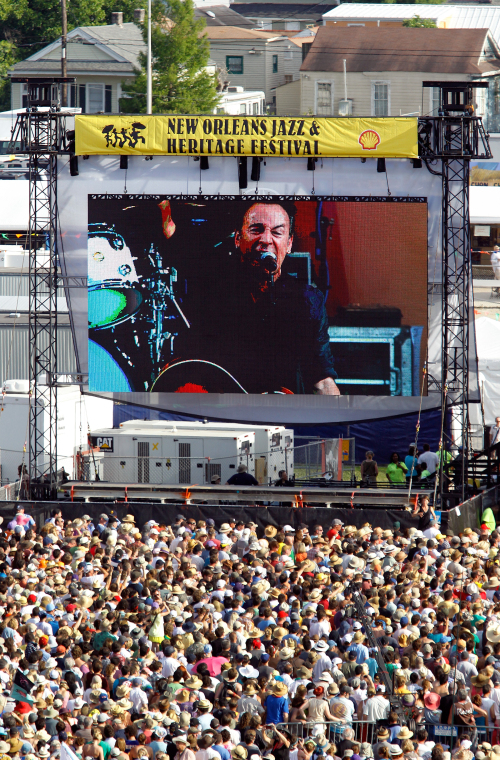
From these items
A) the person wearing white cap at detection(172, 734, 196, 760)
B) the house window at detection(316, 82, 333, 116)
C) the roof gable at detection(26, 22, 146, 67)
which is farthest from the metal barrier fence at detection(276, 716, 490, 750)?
the roof gable at detection(26, 22, 146, 67)

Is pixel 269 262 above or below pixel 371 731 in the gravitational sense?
above

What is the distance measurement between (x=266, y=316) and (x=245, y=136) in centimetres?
371

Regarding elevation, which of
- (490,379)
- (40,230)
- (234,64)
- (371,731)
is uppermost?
(234,64)

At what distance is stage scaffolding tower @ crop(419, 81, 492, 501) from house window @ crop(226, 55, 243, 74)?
4820 cm

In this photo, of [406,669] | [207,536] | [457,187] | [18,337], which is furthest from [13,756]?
[18,337]

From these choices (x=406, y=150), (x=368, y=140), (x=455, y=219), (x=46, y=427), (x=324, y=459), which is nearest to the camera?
(x=406, y=150)

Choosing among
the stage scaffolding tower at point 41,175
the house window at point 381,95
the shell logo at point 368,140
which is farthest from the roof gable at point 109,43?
the shell logo at point 368,140

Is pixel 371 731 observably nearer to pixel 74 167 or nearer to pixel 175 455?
pixel 175 455

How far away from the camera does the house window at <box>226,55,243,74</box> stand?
69.6 m

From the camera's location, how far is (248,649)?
42.2ft

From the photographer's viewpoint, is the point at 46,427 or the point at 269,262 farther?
the point at 46,427

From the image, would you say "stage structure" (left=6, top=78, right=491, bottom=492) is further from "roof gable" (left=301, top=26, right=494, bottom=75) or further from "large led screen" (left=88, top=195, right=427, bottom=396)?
"roof gable" (left=301, top=26, right=494, bottom=75)

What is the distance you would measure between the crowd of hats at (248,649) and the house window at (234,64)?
183 ft

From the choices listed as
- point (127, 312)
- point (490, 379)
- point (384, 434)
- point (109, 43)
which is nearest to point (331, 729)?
point (127, 312)
